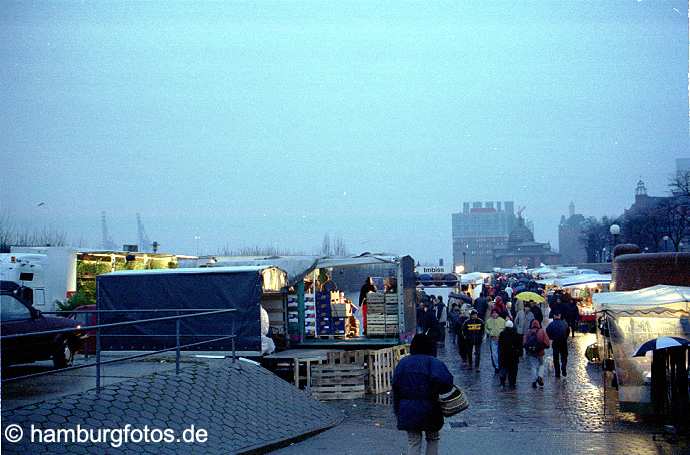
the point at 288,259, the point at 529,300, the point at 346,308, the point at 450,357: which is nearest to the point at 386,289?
the point at 346,308

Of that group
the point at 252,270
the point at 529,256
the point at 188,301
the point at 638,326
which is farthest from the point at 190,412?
the point at 529,256

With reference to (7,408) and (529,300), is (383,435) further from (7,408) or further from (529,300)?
(529,300)

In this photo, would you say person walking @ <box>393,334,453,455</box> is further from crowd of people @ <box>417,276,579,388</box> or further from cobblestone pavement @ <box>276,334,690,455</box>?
crowd of people @ <box>417,276,579,388</box>

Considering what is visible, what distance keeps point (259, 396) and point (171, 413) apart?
250 cm

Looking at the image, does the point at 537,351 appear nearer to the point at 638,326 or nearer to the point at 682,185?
the point at 638,326

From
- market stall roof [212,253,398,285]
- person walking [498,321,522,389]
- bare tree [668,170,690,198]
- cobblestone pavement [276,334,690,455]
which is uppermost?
bare tree [668,170,690,198]

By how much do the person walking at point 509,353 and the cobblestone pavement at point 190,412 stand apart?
211 inches

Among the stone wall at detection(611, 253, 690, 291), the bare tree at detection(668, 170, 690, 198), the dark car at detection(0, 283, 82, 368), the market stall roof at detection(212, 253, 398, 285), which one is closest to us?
the dark car at detection(0, 283, 82, 368)

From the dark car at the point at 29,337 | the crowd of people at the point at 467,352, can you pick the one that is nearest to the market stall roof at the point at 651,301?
the crowd of people at the point at 467,352

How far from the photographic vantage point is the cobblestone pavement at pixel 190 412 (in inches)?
349

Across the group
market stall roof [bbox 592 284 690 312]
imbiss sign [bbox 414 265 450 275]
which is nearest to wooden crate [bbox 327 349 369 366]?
market stall roof [bbox 592 284 690 312]

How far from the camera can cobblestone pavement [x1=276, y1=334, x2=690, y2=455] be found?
11.2 m

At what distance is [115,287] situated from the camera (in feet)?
56.3

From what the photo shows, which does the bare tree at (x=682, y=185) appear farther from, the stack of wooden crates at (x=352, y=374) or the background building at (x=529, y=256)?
the background building at (x=529, y=256)
